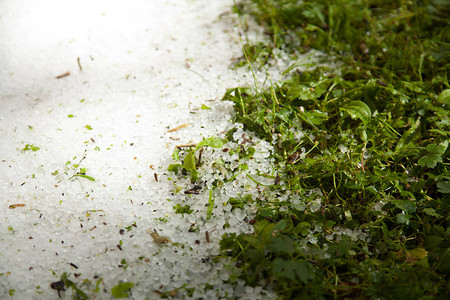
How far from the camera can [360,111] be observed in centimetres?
205

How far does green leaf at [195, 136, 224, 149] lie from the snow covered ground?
15cm

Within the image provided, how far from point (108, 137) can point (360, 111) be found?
149 centimetres

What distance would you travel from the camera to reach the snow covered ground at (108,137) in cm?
159

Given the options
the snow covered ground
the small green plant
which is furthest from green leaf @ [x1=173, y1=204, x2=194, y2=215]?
the small green plant

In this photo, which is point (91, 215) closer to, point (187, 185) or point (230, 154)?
point (187, 185)

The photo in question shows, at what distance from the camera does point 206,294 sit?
59.5 inches

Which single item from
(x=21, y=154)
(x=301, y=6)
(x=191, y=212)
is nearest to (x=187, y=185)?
(x=191, y=212)

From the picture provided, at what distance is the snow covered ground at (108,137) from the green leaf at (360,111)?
0.72 m

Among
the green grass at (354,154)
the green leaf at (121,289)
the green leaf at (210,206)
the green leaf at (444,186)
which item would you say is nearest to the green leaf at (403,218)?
the green grass at (354,154)

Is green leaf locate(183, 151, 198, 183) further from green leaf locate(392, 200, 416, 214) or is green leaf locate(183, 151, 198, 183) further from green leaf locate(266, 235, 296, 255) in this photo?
green leaf locate(392, 200, 416, 214)

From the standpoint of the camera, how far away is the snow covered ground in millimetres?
1592

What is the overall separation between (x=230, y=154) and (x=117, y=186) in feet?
2.10

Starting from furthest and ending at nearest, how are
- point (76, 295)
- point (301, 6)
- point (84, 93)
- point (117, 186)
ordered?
point (301, 6)
point (84, 93)
point (117, 186)
point (76, 295)

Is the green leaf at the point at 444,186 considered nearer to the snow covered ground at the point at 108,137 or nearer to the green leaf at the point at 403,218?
the green leaf at the point at 403,218
